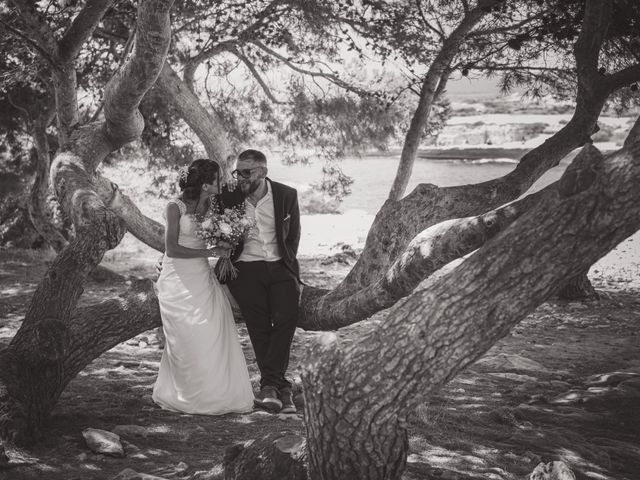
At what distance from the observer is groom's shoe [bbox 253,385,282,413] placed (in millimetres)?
5160

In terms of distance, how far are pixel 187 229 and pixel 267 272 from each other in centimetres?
67

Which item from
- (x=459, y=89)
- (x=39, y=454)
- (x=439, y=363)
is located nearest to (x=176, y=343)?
(x=39, y=454)

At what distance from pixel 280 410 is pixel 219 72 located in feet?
26.3

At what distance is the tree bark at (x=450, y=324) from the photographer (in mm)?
3002

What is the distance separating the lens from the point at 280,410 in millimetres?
5215

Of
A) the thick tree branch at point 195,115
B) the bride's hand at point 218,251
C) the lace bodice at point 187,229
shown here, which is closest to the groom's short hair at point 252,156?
the lace bodice at point 187,229

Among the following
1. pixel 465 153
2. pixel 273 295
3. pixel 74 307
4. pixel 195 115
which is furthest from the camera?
pixel 465 153

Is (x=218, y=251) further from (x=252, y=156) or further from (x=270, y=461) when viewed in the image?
(x=270, y=461)

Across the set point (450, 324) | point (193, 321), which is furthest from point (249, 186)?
point (450, 324)

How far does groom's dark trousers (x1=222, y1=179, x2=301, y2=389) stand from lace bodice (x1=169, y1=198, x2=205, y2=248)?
0.29 metres

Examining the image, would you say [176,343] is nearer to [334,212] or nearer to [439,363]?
[439,363]

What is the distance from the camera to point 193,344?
5262 millimetres

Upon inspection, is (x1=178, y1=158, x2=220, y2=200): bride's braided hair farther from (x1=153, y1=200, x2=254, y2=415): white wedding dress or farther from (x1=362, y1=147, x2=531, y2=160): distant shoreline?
(x1=362, y1=147, x2=531, y2=160): distant shoreline

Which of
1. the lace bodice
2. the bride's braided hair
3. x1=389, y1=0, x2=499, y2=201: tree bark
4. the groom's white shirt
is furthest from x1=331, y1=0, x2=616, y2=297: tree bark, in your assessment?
x1=389, y1=0, x2=499, y2=201: tree bark
